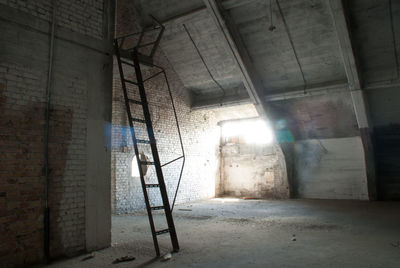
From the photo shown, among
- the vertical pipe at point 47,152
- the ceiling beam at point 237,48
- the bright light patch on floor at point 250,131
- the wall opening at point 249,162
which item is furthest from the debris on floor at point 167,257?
the bright light patch on floor at point 250,131

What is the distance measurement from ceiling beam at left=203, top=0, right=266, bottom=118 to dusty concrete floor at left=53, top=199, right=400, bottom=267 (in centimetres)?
375

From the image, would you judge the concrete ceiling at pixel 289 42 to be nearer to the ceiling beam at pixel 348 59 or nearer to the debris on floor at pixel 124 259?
the ceiling beam at pixel 348 59

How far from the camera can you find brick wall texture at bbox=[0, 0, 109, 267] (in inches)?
147

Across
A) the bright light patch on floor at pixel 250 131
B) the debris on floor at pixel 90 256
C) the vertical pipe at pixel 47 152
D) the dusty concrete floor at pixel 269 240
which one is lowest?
the dusty concrete floor at pixel 269 240

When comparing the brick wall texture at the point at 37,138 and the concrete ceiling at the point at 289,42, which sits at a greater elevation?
the concrete ceiling at the point at 289,42

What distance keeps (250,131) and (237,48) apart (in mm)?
5767

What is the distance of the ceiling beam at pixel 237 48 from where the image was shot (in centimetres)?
753

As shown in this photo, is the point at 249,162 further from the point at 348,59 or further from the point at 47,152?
the point at 47,152

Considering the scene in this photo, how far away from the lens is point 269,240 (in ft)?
16.8

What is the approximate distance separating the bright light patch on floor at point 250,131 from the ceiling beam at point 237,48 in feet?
9.42

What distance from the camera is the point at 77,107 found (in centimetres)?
456

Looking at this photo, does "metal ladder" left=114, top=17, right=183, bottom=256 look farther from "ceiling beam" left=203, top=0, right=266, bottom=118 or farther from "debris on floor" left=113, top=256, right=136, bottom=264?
"ceiling beam" left=203, top=0, right=266, bottom=118

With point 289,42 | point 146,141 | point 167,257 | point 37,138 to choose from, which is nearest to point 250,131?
point 289,42

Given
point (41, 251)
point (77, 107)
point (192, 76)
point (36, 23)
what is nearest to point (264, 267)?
point (41, 251)
